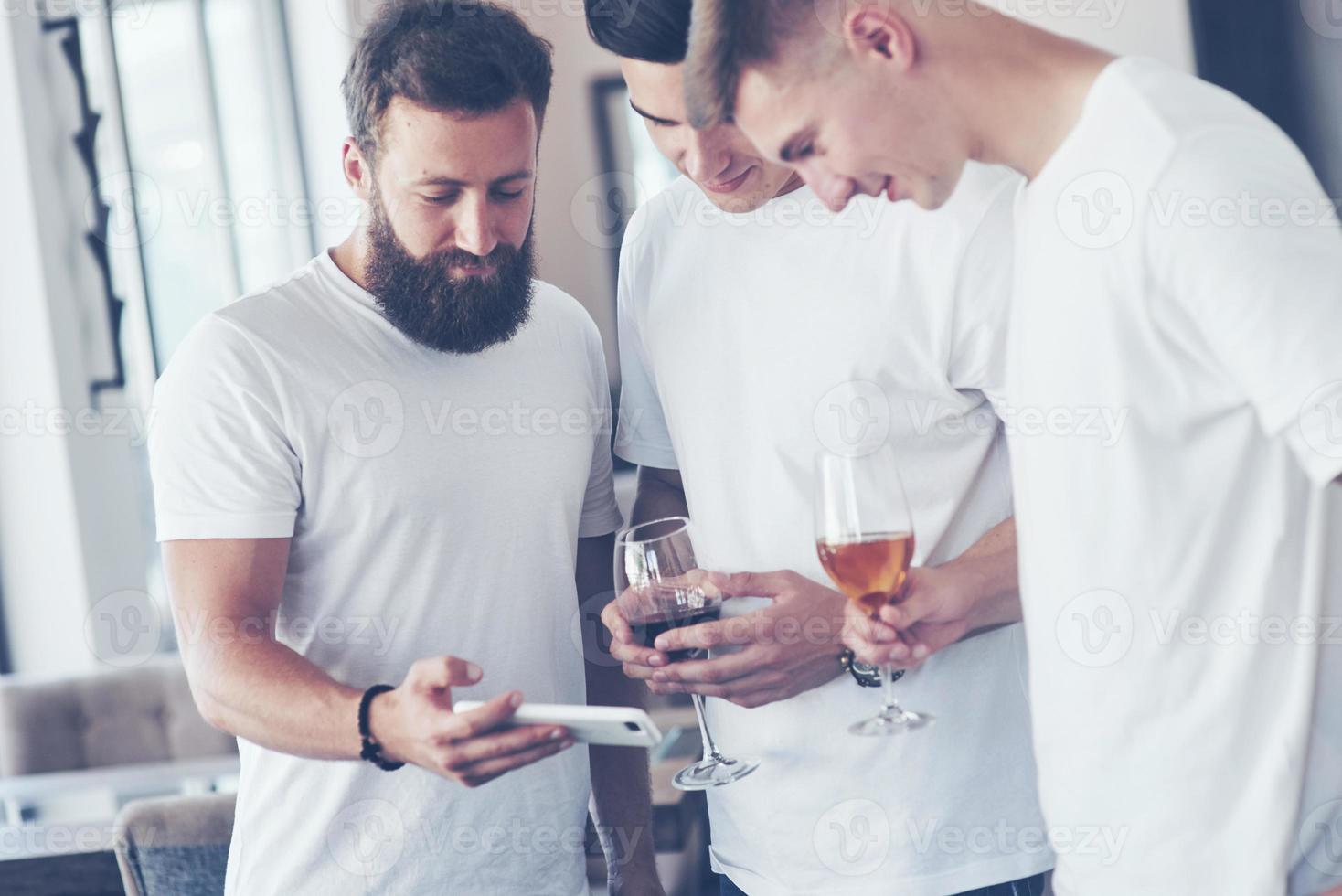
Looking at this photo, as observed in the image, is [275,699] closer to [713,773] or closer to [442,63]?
[713,773]

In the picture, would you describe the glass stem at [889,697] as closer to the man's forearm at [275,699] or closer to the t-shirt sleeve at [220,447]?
the man's forearm at [275,699]

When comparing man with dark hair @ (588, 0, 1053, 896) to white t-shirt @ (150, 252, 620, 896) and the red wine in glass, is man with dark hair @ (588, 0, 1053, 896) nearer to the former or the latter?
the red wine in glass

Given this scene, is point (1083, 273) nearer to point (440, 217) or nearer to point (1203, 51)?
point (440, 217)

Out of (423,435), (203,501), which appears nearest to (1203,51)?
(423,435)

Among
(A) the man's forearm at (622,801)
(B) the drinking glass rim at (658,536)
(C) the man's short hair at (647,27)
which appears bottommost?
(A) the man's forearm at (622,801)

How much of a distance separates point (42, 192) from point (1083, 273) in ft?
11.6

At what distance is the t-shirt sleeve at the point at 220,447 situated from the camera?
1399mm

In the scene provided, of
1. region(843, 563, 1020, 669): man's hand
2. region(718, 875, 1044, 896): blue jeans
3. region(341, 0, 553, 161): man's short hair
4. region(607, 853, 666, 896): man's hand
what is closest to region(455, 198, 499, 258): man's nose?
region(341, 0, 553, 161): man's short hair

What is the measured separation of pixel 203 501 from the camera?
4.61 ft

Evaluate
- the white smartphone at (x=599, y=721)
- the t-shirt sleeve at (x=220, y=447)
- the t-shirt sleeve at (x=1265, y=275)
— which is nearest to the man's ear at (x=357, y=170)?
the t-shirt sleeve at (x=220, y=447)

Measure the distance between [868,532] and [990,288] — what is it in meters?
0.34

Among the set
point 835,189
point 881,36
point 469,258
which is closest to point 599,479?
point 469,258

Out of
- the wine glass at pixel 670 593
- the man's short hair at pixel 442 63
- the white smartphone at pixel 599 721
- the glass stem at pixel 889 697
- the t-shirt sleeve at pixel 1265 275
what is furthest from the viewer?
the man's short hair at pixel 442 63

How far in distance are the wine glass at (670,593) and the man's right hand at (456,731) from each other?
0.73ft
